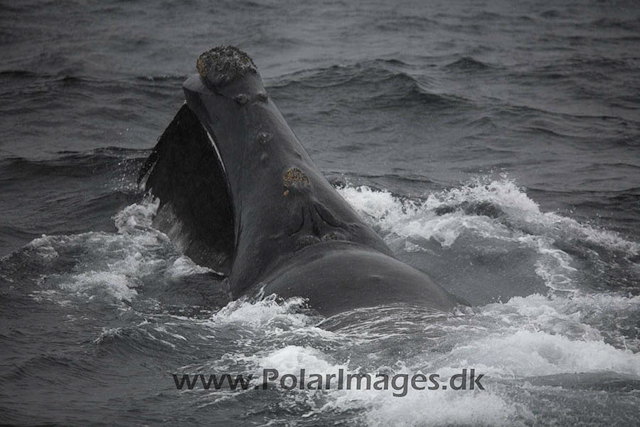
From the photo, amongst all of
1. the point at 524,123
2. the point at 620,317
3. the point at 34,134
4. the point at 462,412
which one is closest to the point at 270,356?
the point at 462,412

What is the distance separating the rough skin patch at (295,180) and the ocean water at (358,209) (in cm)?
93

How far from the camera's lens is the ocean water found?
4867mm

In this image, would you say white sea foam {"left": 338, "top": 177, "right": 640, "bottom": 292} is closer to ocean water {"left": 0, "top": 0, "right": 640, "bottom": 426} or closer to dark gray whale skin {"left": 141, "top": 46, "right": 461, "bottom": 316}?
ocean water {"left": 0, "top": 0, "right": 640, "bottom": 426}

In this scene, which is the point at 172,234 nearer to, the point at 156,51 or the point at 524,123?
the point at 524,123

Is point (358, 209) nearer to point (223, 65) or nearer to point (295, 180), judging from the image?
point (223, 65)

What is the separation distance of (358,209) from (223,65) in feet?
10.7

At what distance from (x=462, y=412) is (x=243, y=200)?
9.85 feet

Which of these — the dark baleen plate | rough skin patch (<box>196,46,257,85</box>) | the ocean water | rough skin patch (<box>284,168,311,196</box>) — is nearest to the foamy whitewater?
the ocean water

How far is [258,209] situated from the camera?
654 centimetres

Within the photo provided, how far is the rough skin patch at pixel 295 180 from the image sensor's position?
6484mm

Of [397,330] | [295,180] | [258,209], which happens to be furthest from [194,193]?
[397,330]

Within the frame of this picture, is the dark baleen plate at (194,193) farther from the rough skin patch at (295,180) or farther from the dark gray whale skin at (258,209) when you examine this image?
the rough skin patch at (295,180)

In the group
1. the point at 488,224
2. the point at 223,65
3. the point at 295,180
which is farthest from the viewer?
the point at 488,224

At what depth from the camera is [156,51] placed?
59.4 ft
